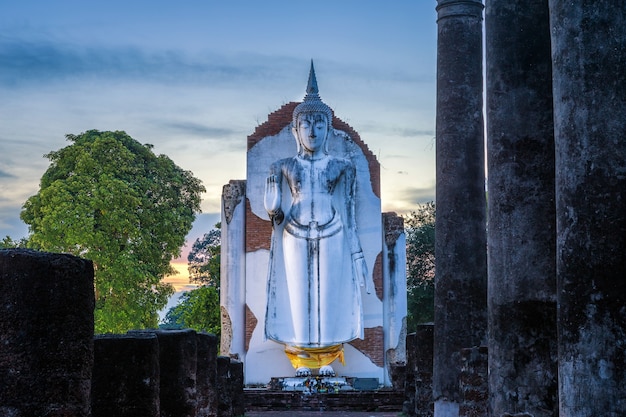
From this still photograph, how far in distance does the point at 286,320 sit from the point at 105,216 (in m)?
8.77

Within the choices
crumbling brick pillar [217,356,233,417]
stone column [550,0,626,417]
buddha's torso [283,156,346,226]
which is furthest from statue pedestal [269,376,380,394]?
stone column [550,0,626,417]

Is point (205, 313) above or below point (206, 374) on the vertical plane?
above

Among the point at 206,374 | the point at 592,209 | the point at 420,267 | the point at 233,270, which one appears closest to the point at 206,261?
the point at 420,267

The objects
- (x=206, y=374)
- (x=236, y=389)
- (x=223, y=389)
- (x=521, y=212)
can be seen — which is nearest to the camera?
(x=521, y=212)

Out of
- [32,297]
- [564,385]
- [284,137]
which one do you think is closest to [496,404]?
[564,385]

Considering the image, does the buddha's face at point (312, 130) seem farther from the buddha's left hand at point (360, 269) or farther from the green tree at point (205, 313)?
the green tree at point (205, 313)

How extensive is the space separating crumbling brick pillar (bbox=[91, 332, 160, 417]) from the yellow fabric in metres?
15.8

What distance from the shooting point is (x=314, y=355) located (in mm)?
23391

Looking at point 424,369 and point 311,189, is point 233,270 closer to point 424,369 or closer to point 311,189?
point 311,189

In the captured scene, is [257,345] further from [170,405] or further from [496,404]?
[496,404]

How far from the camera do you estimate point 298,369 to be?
75.2 ft

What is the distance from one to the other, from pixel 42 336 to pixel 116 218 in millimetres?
24818

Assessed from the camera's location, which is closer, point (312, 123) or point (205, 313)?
point (312, 123)

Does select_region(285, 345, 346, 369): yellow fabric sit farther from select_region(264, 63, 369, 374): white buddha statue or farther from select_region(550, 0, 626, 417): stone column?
select_region(550, 0, 626, 417): stone column
